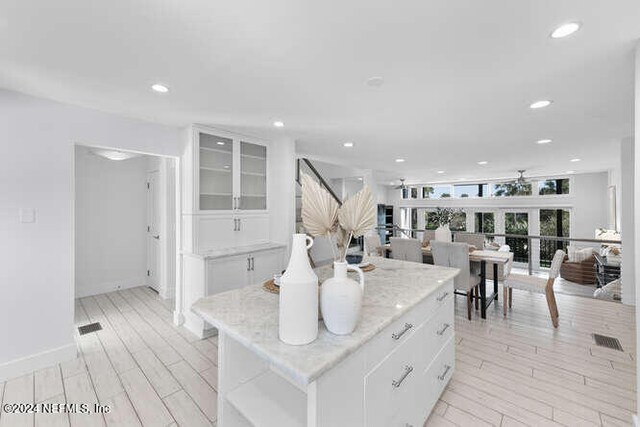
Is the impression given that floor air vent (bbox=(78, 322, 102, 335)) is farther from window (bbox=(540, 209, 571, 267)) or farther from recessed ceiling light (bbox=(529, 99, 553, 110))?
window (bbox=(540, 209, 571, 267))

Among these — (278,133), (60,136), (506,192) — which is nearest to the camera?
(60,136)

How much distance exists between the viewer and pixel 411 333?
150 cm

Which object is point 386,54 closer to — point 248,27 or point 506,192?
point 248,27

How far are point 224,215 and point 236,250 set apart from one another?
466 millimetres

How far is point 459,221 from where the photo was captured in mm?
9602

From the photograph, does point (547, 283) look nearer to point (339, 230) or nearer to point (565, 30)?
point (565, 30)

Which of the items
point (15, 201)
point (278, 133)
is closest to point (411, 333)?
point (278, 133)

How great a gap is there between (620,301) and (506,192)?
17.6 feet

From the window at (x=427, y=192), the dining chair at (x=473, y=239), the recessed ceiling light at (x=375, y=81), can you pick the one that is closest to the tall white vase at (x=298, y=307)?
the recessed ceiling light at (x=375, y=81)

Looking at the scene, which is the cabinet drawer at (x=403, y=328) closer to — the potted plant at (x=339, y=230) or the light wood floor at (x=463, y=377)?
the potted plant at (x=339, y=230)

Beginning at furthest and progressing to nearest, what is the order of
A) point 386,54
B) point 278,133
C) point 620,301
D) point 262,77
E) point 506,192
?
point 506,192
point 620,301
point 278,133
point 262,77
point 386,54

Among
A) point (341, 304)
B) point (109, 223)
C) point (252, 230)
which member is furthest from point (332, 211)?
point (109, 223)

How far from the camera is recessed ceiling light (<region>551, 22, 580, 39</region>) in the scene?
1.41 metres

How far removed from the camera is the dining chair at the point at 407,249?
3.91 metres
